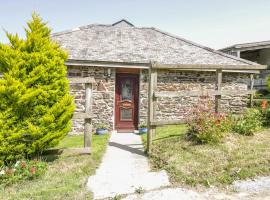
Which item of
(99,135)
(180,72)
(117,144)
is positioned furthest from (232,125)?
(99,135)

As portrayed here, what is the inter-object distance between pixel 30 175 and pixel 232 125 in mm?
5123

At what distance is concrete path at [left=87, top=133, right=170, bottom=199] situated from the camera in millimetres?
4160

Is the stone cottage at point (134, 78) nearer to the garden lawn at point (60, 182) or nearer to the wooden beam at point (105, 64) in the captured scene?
the wooden beam at point (105, 64)

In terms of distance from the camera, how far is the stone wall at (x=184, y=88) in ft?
33.5

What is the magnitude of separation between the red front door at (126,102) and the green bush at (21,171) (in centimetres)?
564

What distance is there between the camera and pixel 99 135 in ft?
30.8

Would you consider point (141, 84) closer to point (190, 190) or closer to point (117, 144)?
point (117, 144)

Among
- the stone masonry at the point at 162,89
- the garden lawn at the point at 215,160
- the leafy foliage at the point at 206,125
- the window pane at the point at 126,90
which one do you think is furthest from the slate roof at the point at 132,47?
the garden lawn at the point at 215,160

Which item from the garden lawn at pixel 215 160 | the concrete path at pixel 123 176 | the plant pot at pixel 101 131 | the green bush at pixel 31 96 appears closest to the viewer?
the concrete path at pixel 123 176

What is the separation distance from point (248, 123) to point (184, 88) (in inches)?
166

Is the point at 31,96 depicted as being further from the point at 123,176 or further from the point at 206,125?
the point at 206,125

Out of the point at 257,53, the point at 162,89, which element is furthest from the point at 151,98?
the point at 257,53

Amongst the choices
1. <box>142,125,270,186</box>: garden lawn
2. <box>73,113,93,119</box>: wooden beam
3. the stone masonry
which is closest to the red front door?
the stone masonry

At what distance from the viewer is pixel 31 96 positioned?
495 centimetres
